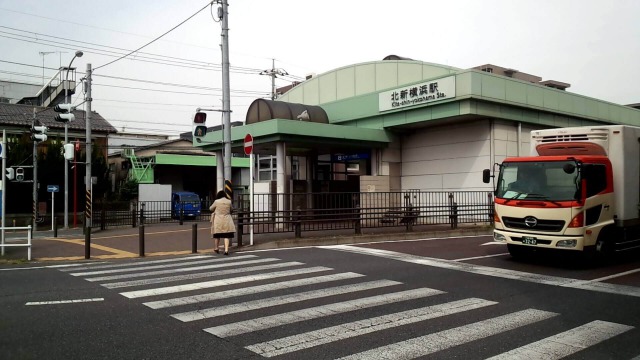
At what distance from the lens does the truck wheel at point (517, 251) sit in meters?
12.1

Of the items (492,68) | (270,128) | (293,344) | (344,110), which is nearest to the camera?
(293,344)

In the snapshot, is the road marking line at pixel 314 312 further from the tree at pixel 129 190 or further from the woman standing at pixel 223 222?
the tree at pixel 129 190

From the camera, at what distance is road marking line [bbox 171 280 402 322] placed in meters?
6.68

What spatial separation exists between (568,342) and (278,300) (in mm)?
4039

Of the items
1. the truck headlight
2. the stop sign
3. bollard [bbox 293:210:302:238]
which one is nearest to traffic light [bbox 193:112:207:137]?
the stop sign

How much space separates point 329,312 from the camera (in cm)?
679

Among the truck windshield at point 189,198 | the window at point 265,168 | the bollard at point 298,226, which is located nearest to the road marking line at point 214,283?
the bollard at point 298,226

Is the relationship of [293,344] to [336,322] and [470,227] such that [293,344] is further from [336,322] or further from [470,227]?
[470,227]

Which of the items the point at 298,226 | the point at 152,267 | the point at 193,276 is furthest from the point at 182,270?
the point at 298,226

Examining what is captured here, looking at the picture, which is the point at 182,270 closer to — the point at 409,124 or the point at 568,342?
the point at 568,342

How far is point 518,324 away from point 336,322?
2.35 m

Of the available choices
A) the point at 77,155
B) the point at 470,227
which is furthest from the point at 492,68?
the point at 77,155

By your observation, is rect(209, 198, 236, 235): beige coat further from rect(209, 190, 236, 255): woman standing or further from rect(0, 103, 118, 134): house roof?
rect(0, 103, 118, 134): house roof

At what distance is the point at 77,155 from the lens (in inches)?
1287
